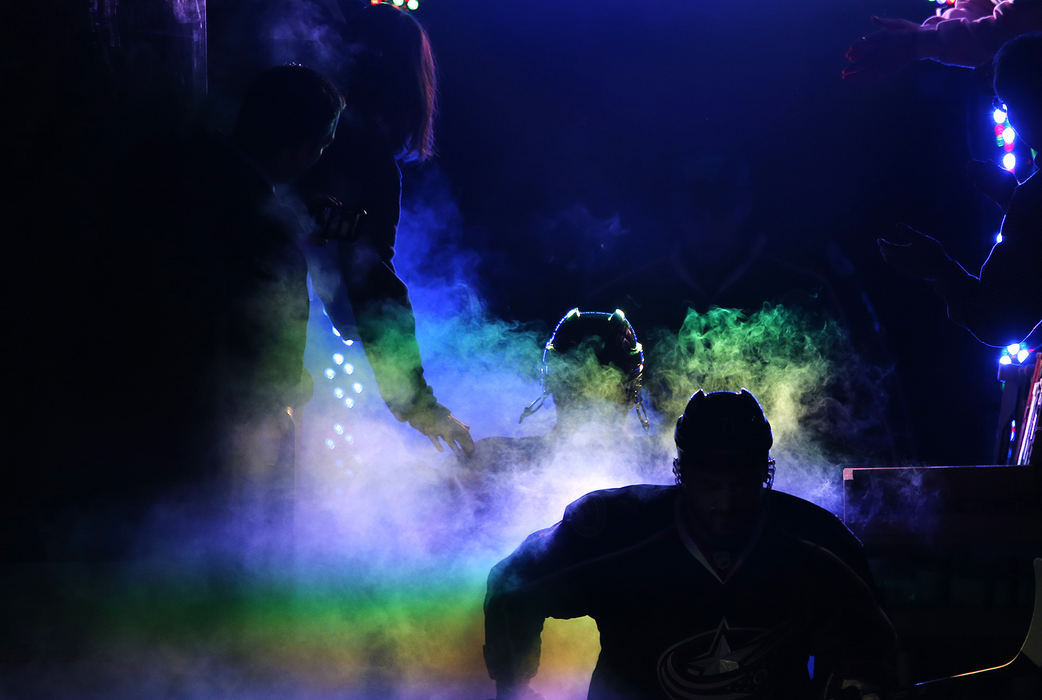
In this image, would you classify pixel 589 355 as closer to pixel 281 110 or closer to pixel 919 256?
pixel 919 256

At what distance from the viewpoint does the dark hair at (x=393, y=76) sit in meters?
3.52

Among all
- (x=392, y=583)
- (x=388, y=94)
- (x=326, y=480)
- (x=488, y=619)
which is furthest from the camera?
(x=326, y=480)

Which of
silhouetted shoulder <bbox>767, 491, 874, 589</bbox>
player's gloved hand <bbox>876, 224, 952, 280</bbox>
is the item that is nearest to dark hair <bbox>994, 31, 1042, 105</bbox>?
player's gloved hand <bbox>876, 224, 952, 280</bbox>

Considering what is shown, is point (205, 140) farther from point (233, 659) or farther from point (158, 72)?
point (233, 659)

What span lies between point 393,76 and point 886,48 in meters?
3.41

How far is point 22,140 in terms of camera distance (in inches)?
86.0

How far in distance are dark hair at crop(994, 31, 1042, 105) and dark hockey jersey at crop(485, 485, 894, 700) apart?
8.76ft

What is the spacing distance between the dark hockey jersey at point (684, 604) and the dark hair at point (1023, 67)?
267 centimetres

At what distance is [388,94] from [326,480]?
201 cm

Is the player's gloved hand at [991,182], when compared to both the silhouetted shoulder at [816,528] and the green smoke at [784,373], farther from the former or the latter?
the silhouetted shoulder at [816,528]

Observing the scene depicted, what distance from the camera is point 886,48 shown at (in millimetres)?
5180

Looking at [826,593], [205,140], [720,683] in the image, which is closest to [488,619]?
[720,683]

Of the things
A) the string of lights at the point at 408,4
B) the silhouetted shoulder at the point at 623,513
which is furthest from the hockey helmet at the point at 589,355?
the string of lights at the point at 408,4

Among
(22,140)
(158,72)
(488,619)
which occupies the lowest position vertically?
(488,619)
